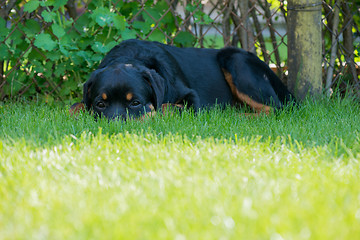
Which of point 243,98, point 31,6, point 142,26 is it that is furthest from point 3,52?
point 243,98

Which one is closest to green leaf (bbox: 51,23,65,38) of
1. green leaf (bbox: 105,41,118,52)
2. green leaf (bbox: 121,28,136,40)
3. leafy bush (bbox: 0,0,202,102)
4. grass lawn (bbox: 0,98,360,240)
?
leafy bush (bbox: 0,0,202,102)

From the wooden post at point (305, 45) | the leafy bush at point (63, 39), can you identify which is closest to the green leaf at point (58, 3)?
the leafy bush at point (63, 39)

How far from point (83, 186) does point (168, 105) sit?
2.09 meters

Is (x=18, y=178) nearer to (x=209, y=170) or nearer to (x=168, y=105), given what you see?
→ (x=209, y=170)

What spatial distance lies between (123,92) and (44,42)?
1.40 metres

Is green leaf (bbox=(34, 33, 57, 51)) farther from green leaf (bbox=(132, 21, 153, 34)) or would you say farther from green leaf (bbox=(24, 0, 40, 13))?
green leaf (bbox=(132, 21, 153, 34))

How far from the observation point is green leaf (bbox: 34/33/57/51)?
4.24 meters

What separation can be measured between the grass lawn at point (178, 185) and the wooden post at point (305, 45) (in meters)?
1.45

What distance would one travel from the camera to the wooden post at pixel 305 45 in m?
4.14

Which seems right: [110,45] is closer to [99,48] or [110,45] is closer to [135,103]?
[99,48]

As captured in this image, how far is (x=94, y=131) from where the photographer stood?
2.83m

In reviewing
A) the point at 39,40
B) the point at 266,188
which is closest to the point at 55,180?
the point at 266,188

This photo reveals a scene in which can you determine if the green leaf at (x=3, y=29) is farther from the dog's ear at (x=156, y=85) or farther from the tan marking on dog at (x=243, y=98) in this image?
the tan marking on dog at (x=243, y=98)

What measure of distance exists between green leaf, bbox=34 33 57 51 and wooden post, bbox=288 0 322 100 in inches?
94.9
